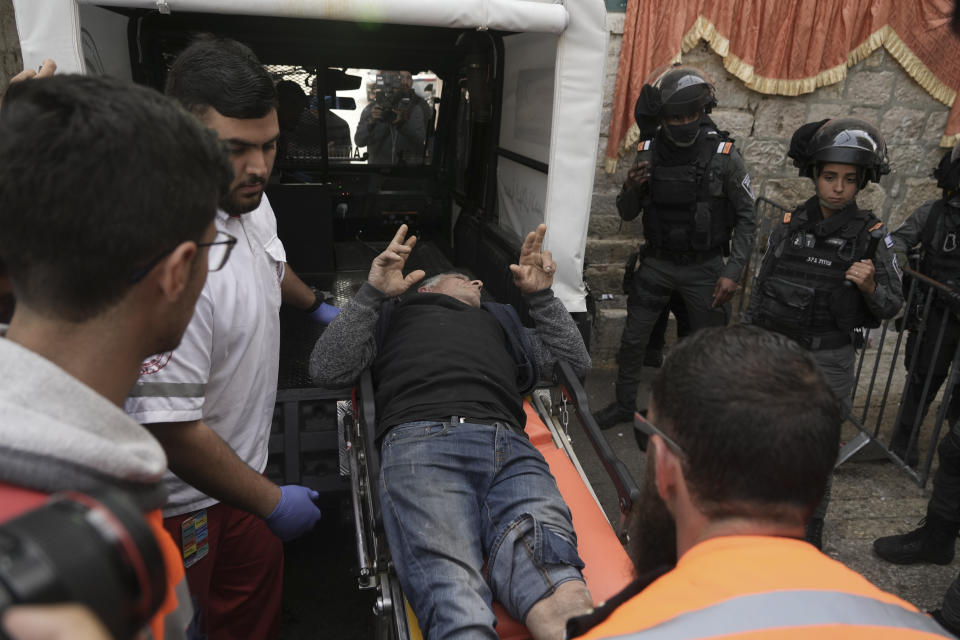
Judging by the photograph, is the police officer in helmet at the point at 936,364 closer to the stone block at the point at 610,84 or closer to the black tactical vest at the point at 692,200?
the black tactical vest at the point at 692,200

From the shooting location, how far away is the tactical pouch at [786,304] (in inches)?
139

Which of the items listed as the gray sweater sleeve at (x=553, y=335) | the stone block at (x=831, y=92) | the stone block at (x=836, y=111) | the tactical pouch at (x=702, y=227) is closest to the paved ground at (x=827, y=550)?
the gray sweater sleeve at (x=553, y=335)

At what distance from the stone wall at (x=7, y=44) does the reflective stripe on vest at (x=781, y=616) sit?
6.52 metres

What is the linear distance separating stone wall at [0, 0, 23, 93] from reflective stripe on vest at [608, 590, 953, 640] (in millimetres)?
6517

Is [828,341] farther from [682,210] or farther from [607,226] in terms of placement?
[607,226]

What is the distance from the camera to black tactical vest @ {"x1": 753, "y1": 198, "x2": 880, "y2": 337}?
11.4 ft

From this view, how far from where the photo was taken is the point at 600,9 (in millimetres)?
3383

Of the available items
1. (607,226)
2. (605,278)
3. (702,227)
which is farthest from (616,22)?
(605,278)

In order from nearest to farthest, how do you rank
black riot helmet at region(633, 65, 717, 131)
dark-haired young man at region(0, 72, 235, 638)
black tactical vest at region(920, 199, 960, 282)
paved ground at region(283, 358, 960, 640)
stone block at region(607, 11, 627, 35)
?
dark-haired young man at region(0, 72, 235, 638)
paved ground at region(283, 358, 960, 640)
black tactical vest at region(920, 199, 960, 282)
black riot helmet at region(633, 65, 717, 131)
stone block at region(607, 11, 627, 35)

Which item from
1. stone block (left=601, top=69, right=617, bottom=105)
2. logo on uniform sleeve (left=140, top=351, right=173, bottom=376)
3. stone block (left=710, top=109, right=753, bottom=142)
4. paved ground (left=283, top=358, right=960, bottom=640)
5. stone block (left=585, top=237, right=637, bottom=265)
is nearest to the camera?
logo on uniform sleeve (left=140, top=351, right=173, bottom=376)

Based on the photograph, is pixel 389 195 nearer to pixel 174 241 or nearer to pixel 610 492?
pixel 610 492

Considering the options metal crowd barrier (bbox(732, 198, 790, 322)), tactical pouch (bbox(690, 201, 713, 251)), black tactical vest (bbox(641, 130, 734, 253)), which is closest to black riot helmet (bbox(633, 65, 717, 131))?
black tactical vest (bbox(641, 130, 734, 253))

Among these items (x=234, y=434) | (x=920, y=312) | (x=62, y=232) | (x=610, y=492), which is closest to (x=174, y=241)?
(x=62, y=232)

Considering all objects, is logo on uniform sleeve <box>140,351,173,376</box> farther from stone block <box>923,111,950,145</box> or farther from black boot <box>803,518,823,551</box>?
stone block <box>923,111,950,145</box>
